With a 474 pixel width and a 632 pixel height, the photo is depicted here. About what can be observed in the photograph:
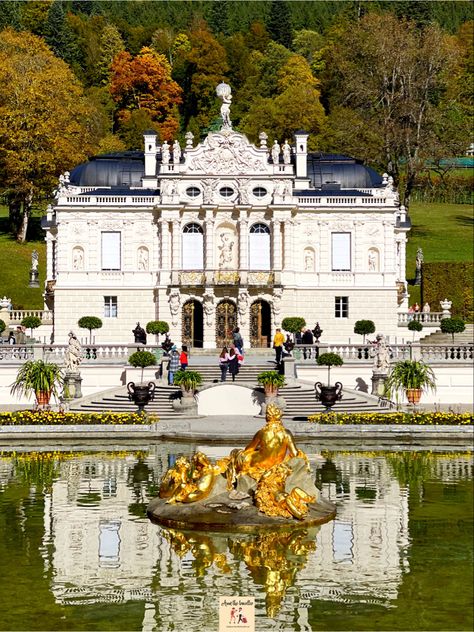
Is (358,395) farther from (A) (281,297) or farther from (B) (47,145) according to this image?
(B) (47,145)

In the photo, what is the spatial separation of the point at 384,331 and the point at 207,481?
119 feet

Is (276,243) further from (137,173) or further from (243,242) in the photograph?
(137,173)

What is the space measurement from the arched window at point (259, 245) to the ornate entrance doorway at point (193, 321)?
3.44 metres

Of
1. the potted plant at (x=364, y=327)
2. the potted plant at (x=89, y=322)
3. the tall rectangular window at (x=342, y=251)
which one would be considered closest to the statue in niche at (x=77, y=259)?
the potted plant at (x=89, y=322)

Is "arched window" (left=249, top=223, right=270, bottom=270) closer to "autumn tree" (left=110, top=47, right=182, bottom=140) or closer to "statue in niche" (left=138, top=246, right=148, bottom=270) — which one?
"statue in niche" (left=138, top=246, right=148, bottom=270)

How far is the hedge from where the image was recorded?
231ft

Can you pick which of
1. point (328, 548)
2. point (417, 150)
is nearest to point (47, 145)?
point (417, 150)

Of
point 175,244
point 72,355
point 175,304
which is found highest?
point 175,244

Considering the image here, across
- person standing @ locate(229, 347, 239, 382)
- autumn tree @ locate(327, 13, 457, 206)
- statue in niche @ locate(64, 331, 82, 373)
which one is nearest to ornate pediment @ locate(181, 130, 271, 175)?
person standing @ locate(229, 347, 239, 382)

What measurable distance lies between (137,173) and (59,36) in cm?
5503

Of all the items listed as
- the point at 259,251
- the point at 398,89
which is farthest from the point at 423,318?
the point at 398,89

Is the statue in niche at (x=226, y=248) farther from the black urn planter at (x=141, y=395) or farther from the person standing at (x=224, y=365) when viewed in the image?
the black urn planter at (x=141, y=395)

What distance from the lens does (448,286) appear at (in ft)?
232

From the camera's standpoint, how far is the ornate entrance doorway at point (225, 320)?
62.1 m
